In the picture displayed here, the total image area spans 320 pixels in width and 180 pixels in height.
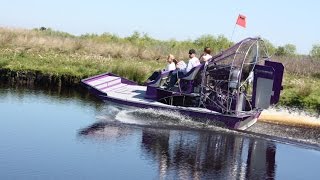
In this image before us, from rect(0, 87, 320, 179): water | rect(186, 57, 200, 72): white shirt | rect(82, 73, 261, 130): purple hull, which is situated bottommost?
rect(0, 87, 320, 179): water

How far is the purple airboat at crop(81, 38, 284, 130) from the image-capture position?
1639 cm

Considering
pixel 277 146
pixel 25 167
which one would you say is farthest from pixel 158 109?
pixel 25 167

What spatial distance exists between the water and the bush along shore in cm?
678

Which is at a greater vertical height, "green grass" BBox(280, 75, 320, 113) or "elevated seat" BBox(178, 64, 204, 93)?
"elevated seat" BBox(178, 64, 204, 93)

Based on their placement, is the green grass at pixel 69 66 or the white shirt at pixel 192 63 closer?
the white shirt at pixel 192 63

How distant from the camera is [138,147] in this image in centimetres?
1384

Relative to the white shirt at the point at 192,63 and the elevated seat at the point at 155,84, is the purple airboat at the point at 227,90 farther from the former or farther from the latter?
the white shirt at the point at 192,63

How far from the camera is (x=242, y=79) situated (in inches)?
677

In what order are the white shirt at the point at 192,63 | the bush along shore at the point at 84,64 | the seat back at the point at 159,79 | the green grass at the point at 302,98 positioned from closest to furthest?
the white shirt at the point at 192,63 → the seat back at the point at 159,79 → the green grass at the point at 302,98 → the bush along shore at the point at 84,64

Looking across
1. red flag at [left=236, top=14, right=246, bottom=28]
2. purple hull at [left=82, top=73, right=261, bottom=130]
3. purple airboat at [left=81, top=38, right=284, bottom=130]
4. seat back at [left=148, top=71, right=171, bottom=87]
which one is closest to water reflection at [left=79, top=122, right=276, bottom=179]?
purple hull at [left=82, top=73, right=261, bottom=130]

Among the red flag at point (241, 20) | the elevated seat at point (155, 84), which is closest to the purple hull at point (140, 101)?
the elevated seat at point (155, 84)

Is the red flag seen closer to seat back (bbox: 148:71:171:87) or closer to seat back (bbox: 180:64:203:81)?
seat back (bbox: 180:64:203:81)

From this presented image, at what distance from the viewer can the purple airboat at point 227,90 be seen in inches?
645

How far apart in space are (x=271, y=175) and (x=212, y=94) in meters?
5.37
